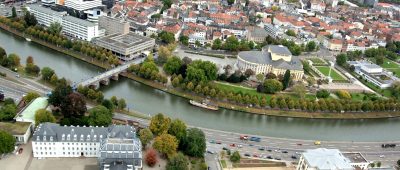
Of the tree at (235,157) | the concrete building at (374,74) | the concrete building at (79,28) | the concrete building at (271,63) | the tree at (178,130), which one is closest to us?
the tree at (235,157)

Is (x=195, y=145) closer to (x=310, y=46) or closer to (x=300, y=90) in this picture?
→ (x=300, y=90)

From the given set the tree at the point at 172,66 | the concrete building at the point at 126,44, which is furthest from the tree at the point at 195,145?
the concrete building at the point at 126,44

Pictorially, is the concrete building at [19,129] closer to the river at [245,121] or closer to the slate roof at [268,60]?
the river at [245,121]

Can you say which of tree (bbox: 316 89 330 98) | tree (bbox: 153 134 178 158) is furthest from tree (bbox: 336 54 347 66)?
tree (bbox: 153 134 178 158)

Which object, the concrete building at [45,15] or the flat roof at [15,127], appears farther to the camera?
the concrete building at [45,15]

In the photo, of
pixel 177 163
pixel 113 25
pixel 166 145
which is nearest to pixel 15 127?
pixel 166 145
